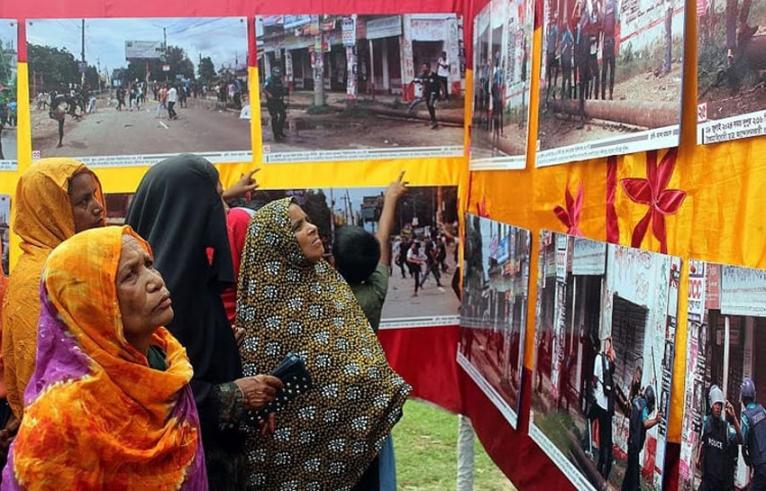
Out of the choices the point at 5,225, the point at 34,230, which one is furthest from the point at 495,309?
the point at 5,225

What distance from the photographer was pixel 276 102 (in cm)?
364

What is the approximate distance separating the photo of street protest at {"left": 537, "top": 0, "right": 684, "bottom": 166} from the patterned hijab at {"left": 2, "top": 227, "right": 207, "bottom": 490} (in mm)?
1099

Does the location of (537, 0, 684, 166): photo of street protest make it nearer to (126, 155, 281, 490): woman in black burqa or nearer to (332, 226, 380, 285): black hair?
(332, 226, 380, 285): black hair

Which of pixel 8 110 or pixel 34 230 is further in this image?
pixel 8 110

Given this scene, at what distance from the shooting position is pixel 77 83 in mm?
3641

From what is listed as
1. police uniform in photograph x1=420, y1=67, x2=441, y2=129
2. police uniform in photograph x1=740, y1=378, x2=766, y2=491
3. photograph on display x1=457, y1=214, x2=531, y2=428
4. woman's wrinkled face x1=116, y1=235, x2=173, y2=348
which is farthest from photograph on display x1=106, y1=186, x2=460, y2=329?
police uniform in photograph x1=740, y1=378, x2=766, y2=491

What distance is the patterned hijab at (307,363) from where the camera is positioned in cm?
237

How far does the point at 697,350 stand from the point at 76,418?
1139mm

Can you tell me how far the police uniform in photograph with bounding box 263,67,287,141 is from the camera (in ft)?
11.9

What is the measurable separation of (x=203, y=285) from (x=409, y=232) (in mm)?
1801

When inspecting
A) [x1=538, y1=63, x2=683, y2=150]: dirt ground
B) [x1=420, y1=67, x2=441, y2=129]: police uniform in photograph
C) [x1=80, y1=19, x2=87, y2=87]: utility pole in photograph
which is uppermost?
[x1=80, y1=19, x2=87, y2=87]: utility pole in photograph

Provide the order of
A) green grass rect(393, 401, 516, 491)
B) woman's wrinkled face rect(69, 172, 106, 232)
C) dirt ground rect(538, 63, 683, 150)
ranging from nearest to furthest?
dirt ground rect(538, 63, 683, 150), woman's wrinkled face rect(69, 172, 106, 232), green grass rect(393, 401, 516, 491)

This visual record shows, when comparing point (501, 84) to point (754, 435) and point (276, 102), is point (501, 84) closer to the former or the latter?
point (276, 102)

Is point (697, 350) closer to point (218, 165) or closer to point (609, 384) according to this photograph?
point (609, 384)
